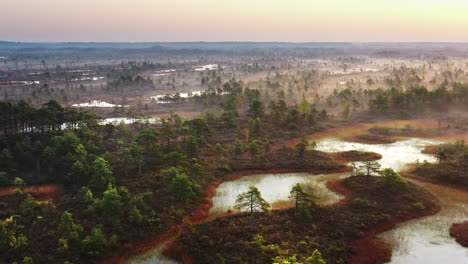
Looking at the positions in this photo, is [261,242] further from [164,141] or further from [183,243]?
[164,141]

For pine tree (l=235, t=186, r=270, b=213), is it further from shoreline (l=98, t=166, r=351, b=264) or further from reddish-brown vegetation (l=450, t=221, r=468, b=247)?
reddish-brown vegetation (l=450, t=221, r=468, b=247)

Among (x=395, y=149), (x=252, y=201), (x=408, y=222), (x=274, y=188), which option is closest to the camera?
(x=408, y=222)

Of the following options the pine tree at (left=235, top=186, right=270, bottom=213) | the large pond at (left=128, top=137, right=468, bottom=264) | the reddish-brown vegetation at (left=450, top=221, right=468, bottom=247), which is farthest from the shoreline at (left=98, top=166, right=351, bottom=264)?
the reddish-brown vegetation at (left=450, top=221, right=468, bottom=247)

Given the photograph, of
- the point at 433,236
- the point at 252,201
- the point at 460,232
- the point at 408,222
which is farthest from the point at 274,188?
the point at 460,232

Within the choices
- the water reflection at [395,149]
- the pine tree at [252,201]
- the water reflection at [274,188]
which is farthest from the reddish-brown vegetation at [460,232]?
the pine tree at [252,201]

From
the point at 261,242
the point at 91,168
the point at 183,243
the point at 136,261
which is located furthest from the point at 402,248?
the point at 91,168

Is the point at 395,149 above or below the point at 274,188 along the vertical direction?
above

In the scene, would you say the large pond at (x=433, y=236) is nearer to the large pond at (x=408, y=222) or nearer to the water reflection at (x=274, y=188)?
→ the large pond at (x=408, y=222)

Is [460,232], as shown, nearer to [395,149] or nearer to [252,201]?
[252,201]

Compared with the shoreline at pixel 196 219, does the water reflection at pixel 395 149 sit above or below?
above
